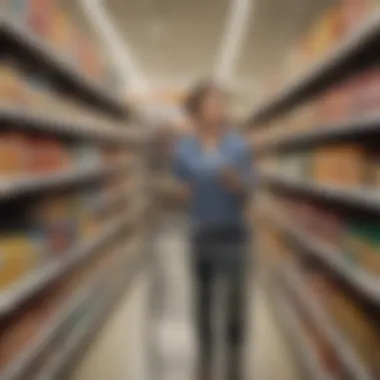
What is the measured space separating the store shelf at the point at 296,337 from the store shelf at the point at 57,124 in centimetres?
187

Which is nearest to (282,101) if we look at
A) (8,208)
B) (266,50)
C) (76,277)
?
(76,277)

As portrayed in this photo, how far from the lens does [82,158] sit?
18.0ft

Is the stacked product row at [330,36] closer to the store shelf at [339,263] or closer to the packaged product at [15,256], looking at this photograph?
the store shelf at [339,263]

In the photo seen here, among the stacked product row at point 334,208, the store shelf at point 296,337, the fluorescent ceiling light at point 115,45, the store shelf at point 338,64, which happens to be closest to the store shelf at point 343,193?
the stacked product row at point 334,208

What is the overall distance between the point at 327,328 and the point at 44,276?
1530mm

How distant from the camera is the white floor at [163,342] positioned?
4.73m

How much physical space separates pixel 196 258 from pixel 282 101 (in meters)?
2.85

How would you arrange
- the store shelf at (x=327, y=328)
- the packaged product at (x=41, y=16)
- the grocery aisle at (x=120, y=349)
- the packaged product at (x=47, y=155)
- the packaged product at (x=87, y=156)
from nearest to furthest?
the store shelf at (x=327, y=328) < the packaged product at (x=41, y=16) < the packaged product at (x=47, y=155) < the grocery aisle at (x=120, y=349) < the packaged product at (x=87, y=156)

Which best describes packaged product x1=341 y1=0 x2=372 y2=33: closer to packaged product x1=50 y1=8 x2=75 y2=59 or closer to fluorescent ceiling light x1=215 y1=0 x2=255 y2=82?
packaged product x1=50 y1=8 x2=75 y2=59

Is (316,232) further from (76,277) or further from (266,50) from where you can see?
(266,50)

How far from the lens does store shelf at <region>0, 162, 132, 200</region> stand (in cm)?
318

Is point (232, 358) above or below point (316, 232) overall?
below

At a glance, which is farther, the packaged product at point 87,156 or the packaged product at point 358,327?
the packaged product at point 87,156

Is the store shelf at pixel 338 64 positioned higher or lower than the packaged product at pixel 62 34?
lower
